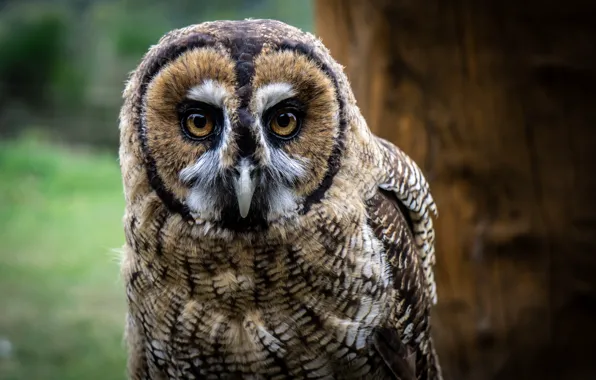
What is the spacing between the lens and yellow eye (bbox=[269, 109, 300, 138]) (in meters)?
1.59

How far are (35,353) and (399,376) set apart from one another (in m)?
1.87

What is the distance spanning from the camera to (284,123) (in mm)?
1604

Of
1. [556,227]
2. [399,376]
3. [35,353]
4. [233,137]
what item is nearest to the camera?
[233,137]

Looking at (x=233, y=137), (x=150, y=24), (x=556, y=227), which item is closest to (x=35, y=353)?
(x=150, y=24)

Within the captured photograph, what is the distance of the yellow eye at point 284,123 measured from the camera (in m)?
1.59

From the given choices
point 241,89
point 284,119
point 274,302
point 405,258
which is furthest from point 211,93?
point 405,258

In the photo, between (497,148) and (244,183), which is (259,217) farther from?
(497,148)

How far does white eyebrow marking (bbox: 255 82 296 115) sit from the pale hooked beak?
5.1 inches

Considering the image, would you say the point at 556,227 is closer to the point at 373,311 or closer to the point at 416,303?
the point at 416,303

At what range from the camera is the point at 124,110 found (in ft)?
5.96

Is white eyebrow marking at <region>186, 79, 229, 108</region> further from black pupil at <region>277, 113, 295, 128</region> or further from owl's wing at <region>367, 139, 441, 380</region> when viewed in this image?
owl's wing at <region>367, 139, 441, 380</region>

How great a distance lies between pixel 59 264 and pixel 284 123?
7.06 ft

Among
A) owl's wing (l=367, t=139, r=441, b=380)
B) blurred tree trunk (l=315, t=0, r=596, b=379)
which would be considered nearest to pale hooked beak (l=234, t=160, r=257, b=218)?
owl's wing (l=367, t=139, r=441, b=380)

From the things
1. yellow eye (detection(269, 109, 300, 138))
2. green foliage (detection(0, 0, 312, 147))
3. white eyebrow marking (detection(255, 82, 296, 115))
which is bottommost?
yellow eye (detection(269, 109, 300, 138))
